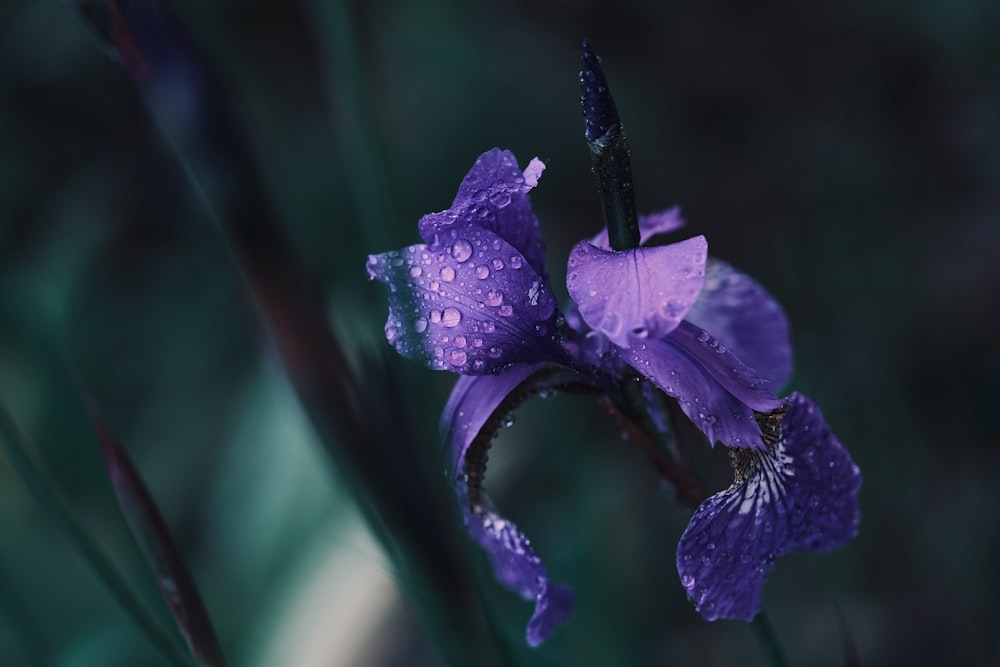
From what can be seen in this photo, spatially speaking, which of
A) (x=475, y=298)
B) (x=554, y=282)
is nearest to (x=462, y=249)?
(x=475, y=298)

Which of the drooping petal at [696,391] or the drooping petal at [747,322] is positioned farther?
the drooping petal at [747,322]

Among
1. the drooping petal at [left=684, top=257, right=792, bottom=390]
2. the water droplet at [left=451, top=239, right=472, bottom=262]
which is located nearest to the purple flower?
the water droplet at [left=451, top=239, right=472, bottom=262]

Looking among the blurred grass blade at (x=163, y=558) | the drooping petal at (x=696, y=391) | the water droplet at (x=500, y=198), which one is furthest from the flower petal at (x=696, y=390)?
the blurred grass blade at (x=163, y=558)

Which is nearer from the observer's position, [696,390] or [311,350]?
[311,350]

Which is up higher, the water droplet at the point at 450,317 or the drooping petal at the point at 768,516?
the water droplet at the point at 450,317

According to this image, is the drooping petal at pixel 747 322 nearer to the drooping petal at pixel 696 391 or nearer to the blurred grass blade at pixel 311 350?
the drooping petal at pixel 696 391

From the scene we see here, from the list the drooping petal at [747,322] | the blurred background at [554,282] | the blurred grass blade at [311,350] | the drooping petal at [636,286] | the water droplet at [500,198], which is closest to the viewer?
the blurred grass blade at [311,350]

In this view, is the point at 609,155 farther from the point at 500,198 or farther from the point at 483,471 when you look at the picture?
the point at 483,471

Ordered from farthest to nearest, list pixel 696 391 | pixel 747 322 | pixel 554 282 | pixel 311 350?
pixel 554 282 → pixel 747 322 → pixel 696 391 → pixel 311 350
